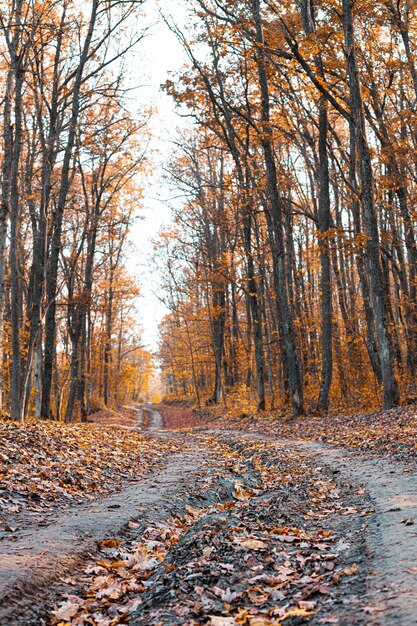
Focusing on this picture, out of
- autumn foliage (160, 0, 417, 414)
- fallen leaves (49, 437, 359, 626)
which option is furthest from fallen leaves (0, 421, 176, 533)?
autumn foliage (160, 0, 417, 414)

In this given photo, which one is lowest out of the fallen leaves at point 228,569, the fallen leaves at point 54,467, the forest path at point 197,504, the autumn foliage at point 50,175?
the fallen leaves at point 228,569

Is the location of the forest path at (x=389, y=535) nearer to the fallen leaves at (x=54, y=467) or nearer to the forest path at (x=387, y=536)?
the forest path at (x=387, y=536)

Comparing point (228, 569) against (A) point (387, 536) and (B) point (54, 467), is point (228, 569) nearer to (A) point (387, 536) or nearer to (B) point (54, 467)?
(A) point (387, 536)

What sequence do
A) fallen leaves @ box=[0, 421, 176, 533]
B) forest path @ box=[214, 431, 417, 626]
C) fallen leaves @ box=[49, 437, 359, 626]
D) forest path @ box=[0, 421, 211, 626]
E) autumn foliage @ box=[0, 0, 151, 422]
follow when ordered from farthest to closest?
autumn foliage @ box=[0, 0, 151, 422], fallen leaves @ box=[0, 421, 176, 533], forest path @ box=[0, 421, 211, 626], fallen leaves @ box=[49, 437, 359, 626], forest path @ box=[214, 431, 417, 626]

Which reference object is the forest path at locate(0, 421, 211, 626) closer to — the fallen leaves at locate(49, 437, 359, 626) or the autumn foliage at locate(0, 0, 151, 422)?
the fallen leaves at locate(49, 437, 359, 626)

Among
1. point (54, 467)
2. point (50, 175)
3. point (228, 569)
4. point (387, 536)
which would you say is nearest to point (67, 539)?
point (228, 569)

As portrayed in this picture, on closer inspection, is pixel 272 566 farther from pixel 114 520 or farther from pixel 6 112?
pixel 6 112

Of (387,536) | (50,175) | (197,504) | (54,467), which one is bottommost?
(197,504)

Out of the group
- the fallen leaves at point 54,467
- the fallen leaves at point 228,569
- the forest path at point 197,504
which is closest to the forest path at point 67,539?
the forest path at point 197,504

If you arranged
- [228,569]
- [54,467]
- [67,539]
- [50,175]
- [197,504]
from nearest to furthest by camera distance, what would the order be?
1. [228,569]
2. [67,539]
3. [197,504]
4. [54,467]
5. [50,175]

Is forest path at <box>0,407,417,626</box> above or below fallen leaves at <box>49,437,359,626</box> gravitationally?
above

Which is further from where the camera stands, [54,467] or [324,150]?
[324,150]

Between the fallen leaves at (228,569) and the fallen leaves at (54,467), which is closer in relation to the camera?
the fallen leaves at (228,569)

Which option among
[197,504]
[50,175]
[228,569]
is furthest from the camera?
[50,175]
